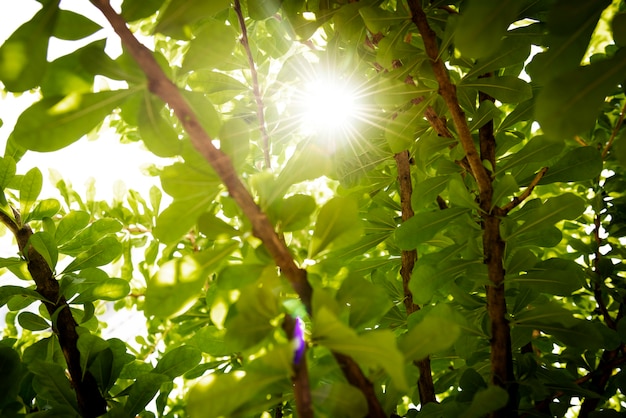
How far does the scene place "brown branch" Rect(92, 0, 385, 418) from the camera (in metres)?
0.44

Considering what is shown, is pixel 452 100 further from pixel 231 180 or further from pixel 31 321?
pixel 31 321

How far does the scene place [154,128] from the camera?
54cm

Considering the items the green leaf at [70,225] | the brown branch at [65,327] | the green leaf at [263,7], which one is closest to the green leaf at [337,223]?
the green leaf at [263,7]

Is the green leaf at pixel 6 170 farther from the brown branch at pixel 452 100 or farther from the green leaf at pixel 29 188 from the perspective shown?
the brown branch at pixel 452 100

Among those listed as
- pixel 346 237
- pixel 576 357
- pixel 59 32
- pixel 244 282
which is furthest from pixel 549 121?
pixel 576 357

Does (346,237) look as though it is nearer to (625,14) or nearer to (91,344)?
(625,14)

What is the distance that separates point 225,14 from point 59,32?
569 mm

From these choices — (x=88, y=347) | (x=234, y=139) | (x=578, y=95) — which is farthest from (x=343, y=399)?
(x=88, y=347)

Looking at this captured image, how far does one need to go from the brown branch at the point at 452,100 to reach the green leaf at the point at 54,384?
30.8 inches

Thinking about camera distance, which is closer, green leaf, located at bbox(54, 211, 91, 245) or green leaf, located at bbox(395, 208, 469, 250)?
green leaf, located at bbox(395, 208, 469, 250)

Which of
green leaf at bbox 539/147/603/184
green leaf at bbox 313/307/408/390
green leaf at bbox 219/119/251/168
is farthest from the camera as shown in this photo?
green leaf at bbox 539/147/603/184

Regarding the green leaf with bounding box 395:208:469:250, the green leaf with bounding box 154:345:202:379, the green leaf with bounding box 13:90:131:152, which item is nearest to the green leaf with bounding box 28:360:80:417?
the green leaf with bounding box 154:345:202:379

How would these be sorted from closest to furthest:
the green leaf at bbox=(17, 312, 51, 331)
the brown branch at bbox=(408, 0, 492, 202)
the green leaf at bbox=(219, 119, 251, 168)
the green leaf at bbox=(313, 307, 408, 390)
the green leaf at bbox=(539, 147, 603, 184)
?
the green leaf at bbox=(313, 307, 408, 390) → the green leaf at bbox=(219, 119, 251, 168) → the brown branch at bbox=(408, 0, 492, 202) → the green leaf at bbox=(539, 147, 603, 184) → the green leaf at bbox=(17, 312, 51, 331)

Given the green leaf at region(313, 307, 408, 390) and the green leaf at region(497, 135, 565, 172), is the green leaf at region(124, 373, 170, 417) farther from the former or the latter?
the green leaf at region(497, 135, 565, 172)
